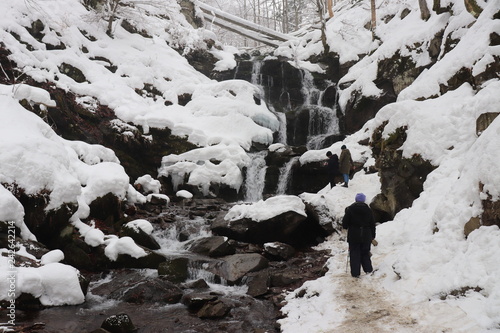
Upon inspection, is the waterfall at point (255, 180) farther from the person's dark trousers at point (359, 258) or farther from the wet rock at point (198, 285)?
the person's dark trousers at point (359, 258)

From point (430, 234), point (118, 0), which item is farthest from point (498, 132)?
point (118, 0)

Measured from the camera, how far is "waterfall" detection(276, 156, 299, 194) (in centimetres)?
1711

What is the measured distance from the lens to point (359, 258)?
21.9ft

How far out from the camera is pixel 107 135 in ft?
52.0

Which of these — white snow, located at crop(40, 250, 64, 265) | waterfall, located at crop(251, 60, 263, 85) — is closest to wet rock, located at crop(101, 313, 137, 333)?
white snow, located at crop(40, 250, 64, 265)

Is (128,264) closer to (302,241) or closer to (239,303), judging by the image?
(239,303)

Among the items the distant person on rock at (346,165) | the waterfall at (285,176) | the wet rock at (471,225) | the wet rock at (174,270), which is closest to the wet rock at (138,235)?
the wet rock at (174,270)

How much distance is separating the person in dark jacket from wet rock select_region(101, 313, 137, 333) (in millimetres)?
4228

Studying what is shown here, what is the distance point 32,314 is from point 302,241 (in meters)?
7.41

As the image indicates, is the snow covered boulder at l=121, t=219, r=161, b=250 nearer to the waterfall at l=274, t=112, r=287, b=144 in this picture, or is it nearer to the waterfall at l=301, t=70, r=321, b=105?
the waterfall at l=274, t=112, r=287, b=144

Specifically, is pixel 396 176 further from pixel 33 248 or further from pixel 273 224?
pixel 33 248

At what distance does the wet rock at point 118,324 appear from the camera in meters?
5.53

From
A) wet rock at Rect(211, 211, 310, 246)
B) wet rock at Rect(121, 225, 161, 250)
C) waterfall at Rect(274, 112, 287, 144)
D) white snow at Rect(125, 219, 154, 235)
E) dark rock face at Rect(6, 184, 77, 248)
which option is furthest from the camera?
waterfall at Rect(274, 112, 287, 144)

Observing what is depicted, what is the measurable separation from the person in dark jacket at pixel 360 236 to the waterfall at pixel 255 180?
35.0ft
